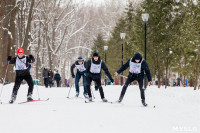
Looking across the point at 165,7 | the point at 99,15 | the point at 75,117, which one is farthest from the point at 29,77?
the point at 99,15

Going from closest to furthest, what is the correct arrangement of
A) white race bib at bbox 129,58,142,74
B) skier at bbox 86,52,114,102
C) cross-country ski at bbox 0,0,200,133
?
cross-country ski at bbox 0,0,200,133, white race bib at bbox 129,58,142,74, skier at bbox 86,52,114,102

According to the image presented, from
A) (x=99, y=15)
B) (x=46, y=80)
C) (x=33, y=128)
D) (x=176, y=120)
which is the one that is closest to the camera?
(x=33, y=128)

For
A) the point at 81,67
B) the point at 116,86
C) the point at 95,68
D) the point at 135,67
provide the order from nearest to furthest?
1. the point at 135,67
2. the point at 95,68
3. the point at 81,67
4. the point at 116,86

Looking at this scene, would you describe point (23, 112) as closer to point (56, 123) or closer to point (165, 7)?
point (56, 123)

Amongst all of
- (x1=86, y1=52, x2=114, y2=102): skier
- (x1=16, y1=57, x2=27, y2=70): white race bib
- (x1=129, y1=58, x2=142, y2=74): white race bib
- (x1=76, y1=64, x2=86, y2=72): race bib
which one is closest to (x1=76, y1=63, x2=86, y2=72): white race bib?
(x1=76, y1=64, x2=86, y2=72): race bib

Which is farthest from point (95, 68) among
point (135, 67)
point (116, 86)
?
point (116, 86)

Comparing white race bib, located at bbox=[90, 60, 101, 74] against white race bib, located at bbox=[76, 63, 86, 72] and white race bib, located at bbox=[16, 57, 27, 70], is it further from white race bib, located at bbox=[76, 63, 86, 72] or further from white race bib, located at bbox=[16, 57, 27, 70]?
white race bib, located at bbox=[76, 63, 86, 72]

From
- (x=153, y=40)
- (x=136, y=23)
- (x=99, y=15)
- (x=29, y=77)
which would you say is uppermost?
(x=99, y=15)

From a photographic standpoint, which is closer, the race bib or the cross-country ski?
the cross-country ski

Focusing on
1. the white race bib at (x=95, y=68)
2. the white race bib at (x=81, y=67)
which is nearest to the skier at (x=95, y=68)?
the white race bib at (x=95, y=68)

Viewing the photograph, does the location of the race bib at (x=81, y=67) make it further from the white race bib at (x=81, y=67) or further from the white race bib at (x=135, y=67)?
the white race bib at (x=135, y=67)

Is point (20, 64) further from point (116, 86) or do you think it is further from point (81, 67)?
point (116, 86)

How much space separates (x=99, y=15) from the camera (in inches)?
2635

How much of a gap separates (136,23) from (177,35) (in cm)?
400
